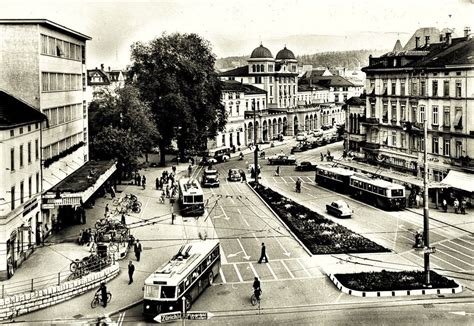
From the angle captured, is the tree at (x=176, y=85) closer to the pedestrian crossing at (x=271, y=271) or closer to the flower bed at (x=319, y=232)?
the flower bed at (x=319, y=232)

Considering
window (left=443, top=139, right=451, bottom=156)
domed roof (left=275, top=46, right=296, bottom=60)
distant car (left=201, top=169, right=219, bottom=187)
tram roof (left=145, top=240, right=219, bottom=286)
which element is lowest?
tram roof (left=145, top=240, right=219, bottom=286)

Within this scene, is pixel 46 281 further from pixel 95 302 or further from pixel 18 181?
pixel 18 181

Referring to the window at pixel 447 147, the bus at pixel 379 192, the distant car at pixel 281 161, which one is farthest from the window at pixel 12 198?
the distant car at pixel 281 161

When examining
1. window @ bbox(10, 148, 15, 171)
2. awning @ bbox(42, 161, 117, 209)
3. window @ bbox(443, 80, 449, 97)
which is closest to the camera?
window @ bbox(10, 148, 15, 171)

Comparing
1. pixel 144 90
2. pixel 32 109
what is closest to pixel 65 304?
pixel 32 109

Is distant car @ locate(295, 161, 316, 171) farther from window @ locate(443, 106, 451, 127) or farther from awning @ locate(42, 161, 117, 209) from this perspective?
awning @ locate(42, 161, 117, 209)

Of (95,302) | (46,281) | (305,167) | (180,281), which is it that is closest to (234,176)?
(305,167)

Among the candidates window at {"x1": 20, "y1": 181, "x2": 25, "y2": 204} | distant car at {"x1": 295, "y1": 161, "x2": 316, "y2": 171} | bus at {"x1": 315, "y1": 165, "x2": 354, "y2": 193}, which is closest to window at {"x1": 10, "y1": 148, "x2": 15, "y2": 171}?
window at {"x1": 20, "y1": 181, "x2": 25, "y2": 204}
